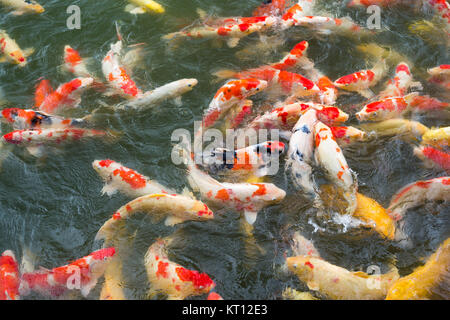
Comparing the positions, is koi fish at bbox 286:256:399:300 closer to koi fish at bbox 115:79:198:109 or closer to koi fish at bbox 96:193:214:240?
koi fish at bbox 96:193:214:240

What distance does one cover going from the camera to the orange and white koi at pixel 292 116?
513 cm

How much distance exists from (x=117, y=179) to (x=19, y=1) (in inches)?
177

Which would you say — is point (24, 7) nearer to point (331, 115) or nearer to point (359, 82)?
point (331, 115)

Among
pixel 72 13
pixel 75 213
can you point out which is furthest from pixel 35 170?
pixel 72 13

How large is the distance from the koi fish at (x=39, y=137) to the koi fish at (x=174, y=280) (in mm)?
2090

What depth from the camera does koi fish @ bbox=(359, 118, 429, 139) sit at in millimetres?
5199

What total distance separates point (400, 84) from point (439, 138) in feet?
3.61

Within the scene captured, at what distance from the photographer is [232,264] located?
4.23 metres

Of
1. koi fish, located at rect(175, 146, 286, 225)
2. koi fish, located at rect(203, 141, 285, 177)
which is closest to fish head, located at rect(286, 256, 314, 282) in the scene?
koi fish, located at rect(175, 146, 286, 225)

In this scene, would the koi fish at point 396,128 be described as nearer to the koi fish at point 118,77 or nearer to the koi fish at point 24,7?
the koi fish at point 118,77

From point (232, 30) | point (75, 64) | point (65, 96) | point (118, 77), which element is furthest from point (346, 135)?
point (75, 64)

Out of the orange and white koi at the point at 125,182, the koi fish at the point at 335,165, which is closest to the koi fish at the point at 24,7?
the orange and white koi at the point at 125,182

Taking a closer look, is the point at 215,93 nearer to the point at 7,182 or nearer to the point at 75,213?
the point at 75,213
